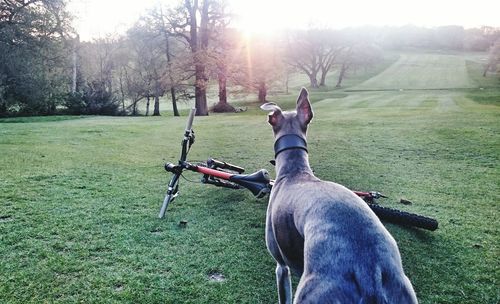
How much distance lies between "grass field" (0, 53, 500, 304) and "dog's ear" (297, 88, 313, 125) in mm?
1687

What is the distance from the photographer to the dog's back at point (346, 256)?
1.99 metres

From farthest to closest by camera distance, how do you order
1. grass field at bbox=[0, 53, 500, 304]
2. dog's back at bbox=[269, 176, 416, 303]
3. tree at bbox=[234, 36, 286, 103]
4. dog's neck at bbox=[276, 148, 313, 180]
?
tree at bbox=[234, 36, 286, 103], grass field at bbox=[0, 53, 500, 304], dog's neck at bbox=[276, 148, 313, 180], dog's back at bbox=[269, 176, 416, 303]

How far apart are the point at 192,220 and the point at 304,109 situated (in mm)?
2691

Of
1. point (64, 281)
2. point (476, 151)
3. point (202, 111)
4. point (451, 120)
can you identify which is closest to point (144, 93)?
point (202, 111)

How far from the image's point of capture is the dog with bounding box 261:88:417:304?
2.00 meters

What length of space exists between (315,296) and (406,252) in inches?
A: 117

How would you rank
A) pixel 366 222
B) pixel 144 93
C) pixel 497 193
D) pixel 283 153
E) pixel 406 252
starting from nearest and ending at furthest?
pixel 366 222
pixel 283 153
pixel 406 252
pixel 497 193
pixel 144 93

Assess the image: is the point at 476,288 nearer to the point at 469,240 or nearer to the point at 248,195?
the point at 469,240

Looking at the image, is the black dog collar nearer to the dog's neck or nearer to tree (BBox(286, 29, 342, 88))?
the dog's neck

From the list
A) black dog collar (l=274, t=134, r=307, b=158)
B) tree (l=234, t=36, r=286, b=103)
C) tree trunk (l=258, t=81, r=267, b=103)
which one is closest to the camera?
black dog collar (l=274, t=134, r=307, b=158)

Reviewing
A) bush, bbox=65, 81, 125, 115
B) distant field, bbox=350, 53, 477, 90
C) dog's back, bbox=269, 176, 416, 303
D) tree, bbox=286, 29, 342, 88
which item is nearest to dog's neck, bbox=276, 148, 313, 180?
dog's back, bbox=269, 176, 416, 303

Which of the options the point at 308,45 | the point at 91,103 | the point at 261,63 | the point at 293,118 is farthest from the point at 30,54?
the point at 308,45

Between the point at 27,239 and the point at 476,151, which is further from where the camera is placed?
the point at 476,151

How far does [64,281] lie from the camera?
156 inches
